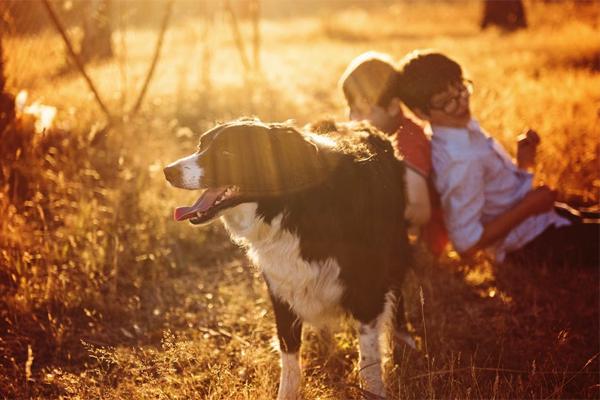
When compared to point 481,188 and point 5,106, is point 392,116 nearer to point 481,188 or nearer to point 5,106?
point 481,188

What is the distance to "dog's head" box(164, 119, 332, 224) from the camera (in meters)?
2.48

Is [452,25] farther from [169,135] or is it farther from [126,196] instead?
[126,196]

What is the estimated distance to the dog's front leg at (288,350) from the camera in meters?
2.84

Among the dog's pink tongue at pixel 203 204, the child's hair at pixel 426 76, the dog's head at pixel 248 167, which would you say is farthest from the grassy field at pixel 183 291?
the child's hair at pixel 426 76

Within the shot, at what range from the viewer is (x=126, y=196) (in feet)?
15.0

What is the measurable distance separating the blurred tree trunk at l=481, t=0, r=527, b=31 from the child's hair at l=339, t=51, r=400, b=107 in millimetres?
11613

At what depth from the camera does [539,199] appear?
3.80 metres

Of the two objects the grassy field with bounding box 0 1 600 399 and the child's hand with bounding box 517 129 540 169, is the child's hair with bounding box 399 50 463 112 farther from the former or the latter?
the grassy field with bounding box 0 1 600 399

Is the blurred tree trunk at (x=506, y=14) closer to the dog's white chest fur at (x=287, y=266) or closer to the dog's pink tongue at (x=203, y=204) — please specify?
the dog's white chest fur at (x=287, y=266)

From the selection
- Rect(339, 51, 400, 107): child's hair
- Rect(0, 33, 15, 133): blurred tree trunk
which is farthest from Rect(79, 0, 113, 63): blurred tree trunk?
Rect(339, 51, 400, 107): child's hair

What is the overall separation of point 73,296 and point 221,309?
35.6 inches

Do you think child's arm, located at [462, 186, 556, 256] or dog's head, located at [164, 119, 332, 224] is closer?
dog's head, located at [164, 119, 332, 224]

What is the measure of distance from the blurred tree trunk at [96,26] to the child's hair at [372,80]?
2342mm

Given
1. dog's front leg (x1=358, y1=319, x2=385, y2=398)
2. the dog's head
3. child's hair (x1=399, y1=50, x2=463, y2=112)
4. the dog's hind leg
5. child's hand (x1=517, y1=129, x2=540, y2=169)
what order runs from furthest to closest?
child's hand (x1=517, y1=129, x2=540, y2=169) → child's hair (x1=399, y1=50, x2=463, y2=112) → the dog's hind leg → dog's front leg (x1=358, y1=319, x2=385, y2=398) → the dog's head
